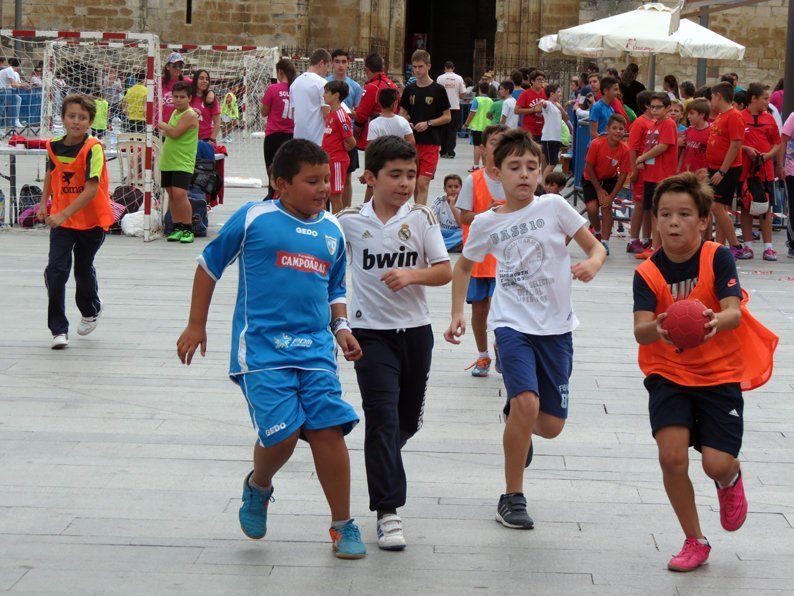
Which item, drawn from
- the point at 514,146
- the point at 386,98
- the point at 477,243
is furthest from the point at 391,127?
the point at 514,146

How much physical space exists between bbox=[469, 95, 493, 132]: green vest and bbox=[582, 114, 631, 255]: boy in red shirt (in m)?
10.9

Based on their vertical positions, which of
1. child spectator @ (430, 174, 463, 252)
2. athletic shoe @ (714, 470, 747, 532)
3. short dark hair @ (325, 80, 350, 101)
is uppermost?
short dark hair @ (325, 80, 350, 101)

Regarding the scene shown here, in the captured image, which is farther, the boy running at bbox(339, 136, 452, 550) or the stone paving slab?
the boy running at bbox(339, 136, 452, 550)

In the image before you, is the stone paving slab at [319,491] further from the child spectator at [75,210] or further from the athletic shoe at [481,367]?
the child spectator at [75,210]

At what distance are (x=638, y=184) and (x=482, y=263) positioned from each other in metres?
6.30

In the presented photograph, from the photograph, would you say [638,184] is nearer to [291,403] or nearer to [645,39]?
[645,39]

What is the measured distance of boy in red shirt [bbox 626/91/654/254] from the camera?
1323 cm

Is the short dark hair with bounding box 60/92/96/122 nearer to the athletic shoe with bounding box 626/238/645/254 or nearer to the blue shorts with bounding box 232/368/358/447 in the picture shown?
the blue shorts with bounding box 232/368/358/447

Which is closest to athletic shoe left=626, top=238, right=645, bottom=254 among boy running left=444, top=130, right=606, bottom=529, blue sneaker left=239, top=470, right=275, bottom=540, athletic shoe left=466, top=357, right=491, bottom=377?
athletic shoe left=466, top=357, right=491, bottom=377

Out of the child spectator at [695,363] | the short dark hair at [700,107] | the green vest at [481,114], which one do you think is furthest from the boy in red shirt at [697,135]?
the green vest at [481,114]

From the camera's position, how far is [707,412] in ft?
14.5

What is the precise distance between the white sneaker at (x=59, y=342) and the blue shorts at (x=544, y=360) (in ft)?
12.9

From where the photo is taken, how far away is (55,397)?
697 centimetres

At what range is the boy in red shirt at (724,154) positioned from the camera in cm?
1252
